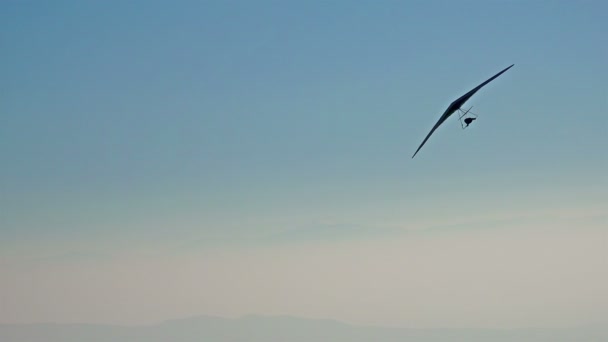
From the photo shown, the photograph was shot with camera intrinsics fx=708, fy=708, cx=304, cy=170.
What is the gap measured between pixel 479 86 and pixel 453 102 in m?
3.96

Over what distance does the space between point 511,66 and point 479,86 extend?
1070 centimetres

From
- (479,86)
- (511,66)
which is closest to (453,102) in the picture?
(479,86)

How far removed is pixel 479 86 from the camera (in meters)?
88.8

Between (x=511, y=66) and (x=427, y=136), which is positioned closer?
(x=511, y=66)

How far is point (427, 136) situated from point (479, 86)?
29.4ft

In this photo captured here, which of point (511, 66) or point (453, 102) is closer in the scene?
point (511, 66)

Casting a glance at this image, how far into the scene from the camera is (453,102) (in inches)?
3578

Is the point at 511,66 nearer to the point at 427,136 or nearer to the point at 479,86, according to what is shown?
the point at 479,86

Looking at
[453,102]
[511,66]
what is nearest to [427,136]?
[453,102]

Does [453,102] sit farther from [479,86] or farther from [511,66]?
[511,66]

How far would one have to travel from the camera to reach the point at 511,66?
7812 cm

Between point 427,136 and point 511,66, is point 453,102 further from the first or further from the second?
point 511,66
